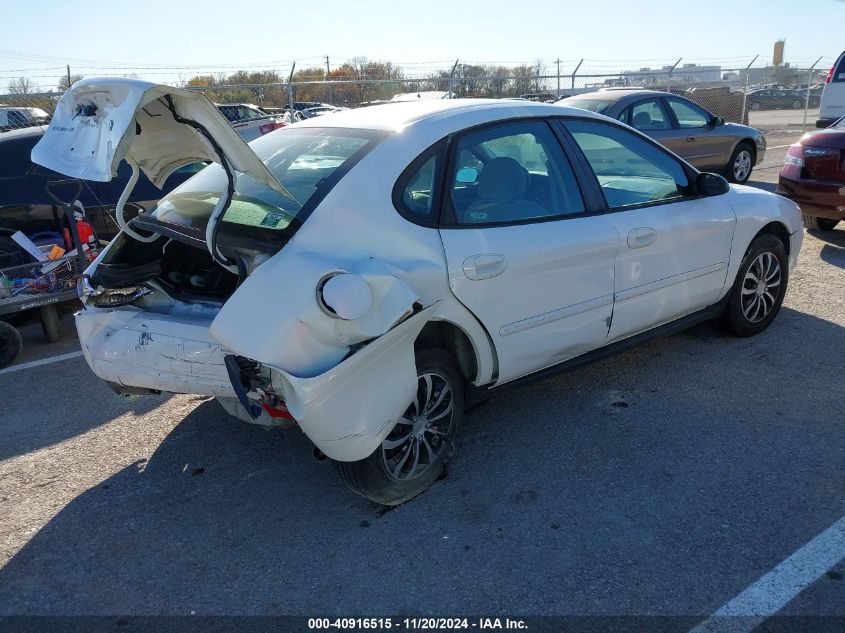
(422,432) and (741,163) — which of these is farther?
(741,163)

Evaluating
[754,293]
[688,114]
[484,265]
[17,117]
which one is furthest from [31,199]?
[688,114]

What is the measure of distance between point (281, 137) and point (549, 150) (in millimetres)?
1447

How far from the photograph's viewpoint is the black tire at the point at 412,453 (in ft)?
10.3

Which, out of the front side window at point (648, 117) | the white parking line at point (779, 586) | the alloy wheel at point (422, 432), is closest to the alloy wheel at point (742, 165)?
the front side window at point (648, 117)

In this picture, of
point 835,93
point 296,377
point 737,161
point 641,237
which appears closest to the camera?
point 296,377

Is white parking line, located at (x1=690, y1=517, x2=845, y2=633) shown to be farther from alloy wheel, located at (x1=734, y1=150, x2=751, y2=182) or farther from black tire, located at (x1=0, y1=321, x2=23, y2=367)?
alloy wheel, located at (x1=734, y1=150, x2=751, y2=182)

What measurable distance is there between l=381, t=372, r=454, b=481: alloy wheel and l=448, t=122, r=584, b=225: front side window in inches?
31.1

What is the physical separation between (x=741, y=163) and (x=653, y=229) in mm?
9147

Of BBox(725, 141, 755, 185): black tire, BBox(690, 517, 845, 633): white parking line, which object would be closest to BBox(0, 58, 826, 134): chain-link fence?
BBox(725, 141, 755, 185): black tire

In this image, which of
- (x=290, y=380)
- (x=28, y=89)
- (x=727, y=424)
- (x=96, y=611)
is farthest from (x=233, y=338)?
(x=28, y=89)

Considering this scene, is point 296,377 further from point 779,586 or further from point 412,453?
point 779,586

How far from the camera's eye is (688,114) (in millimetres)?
11039

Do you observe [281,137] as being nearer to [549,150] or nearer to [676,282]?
[549,150]

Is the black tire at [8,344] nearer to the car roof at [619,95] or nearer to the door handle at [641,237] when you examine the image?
the door handle at [641,237]
